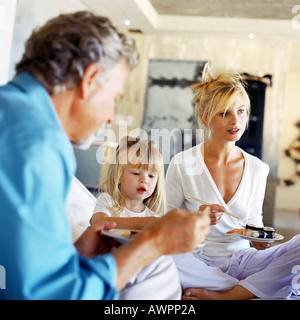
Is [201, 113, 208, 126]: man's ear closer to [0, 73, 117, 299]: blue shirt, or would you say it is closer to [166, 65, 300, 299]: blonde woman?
[166, 65, 300, 299]: blonde woman

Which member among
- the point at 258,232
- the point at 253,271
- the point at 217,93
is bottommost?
the point at 253,271

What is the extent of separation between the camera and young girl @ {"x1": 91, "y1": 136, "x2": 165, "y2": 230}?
1.25 metres

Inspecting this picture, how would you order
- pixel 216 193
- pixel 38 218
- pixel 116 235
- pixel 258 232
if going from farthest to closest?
1. pixel 216 193
2. pixel 258 232
3. pixel 116 235
4. pixel 38 218

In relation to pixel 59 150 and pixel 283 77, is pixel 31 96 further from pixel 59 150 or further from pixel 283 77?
pixel 283 77

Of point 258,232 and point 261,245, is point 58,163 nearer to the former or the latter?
point 258,232

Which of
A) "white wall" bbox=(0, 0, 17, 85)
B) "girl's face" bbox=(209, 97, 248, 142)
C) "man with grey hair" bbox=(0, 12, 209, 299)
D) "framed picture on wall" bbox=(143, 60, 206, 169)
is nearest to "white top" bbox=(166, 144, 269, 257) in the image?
"girl's face" bbox=(209, 97, 248, 142)

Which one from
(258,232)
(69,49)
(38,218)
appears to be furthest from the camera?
(258,232)

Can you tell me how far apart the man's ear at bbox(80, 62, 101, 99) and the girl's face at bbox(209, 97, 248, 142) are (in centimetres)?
61

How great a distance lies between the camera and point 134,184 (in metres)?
1.27

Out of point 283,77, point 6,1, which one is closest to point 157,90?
point 283,77

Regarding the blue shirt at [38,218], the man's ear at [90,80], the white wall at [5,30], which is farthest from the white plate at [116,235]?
the white wall at [5,30]

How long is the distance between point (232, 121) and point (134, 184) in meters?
0.36

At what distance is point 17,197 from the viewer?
604 millimetres

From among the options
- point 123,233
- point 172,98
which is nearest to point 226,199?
point 123,233
